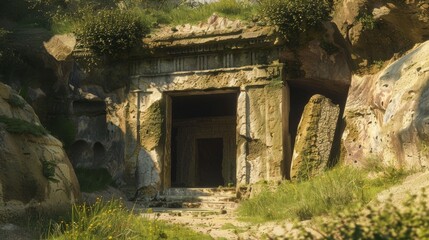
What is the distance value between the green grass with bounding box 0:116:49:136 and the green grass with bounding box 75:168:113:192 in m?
4.13

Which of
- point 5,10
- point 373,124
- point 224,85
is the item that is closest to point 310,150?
point 373,124

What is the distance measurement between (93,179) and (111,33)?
3.15 metres

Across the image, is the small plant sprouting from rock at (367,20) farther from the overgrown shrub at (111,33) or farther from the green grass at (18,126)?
the green grass at (18,126)

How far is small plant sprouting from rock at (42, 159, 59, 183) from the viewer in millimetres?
5517

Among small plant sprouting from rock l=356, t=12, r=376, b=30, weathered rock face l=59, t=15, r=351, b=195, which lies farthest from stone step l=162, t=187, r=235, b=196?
small plant sprouting from rock l=356, t=12, r=376, b=30

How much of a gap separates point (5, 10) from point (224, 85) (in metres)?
7.31

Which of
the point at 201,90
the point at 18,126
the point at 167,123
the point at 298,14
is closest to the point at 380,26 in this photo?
the point at 298,14

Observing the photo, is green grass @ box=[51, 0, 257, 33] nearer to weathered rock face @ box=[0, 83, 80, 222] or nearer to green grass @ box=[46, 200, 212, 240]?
weathered rock face @ box=[0, 83, 80, 222]

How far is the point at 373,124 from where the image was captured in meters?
8.85

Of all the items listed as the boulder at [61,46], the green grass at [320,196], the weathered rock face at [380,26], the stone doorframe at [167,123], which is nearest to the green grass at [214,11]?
the stone doorframe at [167,123]

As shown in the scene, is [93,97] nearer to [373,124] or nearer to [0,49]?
[0,49]

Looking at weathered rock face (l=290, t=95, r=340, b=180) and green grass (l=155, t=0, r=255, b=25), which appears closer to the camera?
weathered rock face (l=290, t=95, r=340, b=180)

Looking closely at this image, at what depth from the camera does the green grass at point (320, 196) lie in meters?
5.80

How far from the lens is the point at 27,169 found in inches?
211
